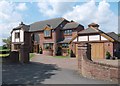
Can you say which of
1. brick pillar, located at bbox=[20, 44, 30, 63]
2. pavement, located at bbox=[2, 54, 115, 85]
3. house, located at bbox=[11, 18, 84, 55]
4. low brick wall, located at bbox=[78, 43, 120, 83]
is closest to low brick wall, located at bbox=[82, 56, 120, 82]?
low brick wall, located at bbox=[78, 43, 120, 83]

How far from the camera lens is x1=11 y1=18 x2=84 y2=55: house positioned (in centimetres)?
4144

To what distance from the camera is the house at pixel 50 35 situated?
4144 centimetres

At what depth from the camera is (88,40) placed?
34938mm

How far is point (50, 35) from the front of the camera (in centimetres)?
4353

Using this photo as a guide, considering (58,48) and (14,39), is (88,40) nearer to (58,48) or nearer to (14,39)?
(58,48)

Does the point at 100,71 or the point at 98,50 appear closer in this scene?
the point at 100,71

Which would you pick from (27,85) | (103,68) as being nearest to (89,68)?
(103,68)

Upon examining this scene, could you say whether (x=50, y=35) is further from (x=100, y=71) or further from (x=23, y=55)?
(x=100, y=71)

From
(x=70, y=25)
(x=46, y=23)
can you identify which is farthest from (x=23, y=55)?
(x=46, y=23)

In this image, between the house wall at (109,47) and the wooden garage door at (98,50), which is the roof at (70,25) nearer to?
the wooden garage door at (98,50)

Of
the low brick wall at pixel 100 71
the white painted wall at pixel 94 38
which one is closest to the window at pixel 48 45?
the white painted wall at pixel 94 38

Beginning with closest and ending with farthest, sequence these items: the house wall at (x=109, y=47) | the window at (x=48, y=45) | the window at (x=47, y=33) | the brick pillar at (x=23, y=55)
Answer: the brick pillar at (x=23, y=55)
the house wall at (x=109, y=47)
the window at (x=48, y=45)
the window at (x=47, y=33)

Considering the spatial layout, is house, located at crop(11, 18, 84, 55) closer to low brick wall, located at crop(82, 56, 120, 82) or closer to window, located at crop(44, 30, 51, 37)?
window, located at crop(44, 30, 51, 37)

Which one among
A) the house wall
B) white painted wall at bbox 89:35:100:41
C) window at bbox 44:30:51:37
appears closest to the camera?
the house wall
